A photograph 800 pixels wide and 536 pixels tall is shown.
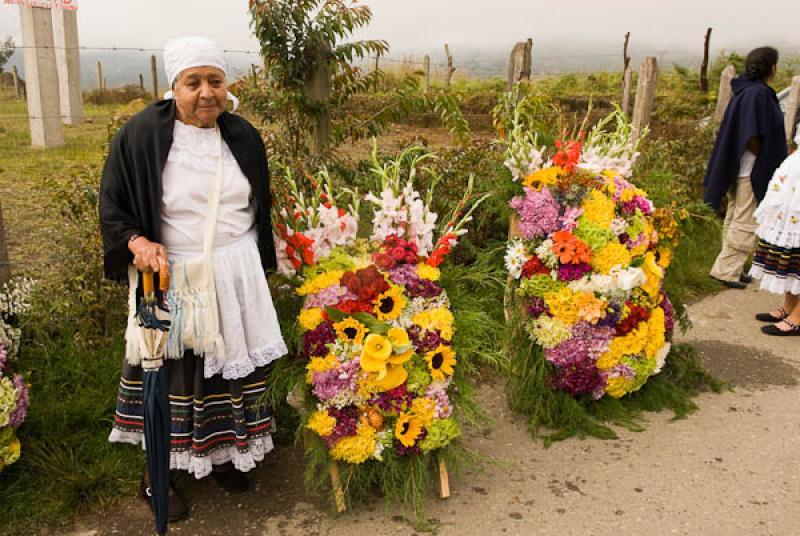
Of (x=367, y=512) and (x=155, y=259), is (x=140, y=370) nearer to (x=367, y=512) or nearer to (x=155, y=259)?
(x=155, y=259)

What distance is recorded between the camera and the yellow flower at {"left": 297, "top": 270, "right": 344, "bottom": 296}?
9.43ft

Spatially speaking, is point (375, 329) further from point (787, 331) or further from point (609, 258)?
point (787, 331)

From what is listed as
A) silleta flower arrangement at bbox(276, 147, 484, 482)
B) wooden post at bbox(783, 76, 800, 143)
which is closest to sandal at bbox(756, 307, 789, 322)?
wooden post at bbox(783, 76, 800, 143)

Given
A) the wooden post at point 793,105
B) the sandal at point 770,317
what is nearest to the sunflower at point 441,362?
the sandal at point 770,317

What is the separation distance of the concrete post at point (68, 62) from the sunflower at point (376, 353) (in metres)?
8.97

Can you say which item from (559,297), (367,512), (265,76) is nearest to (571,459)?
(559,297)

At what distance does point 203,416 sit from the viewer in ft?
9.07

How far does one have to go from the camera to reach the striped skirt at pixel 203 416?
2715 mm

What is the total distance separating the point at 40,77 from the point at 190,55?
734 cm

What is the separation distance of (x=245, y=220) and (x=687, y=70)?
1733 cm

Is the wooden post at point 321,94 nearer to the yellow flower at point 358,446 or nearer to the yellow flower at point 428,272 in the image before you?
the yellow flower at point 428,272

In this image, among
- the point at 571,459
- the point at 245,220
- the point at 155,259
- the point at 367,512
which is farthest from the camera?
the point at 571,459

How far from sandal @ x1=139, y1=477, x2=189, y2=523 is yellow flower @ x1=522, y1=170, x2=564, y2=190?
89.2 inches

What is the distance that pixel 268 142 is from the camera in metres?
4.39
